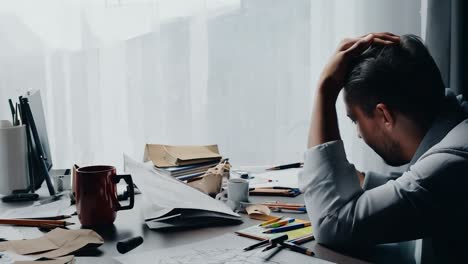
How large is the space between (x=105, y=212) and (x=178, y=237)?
0.59 feet

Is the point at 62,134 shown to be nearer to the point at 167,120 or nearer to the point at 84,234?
the point at 167,120

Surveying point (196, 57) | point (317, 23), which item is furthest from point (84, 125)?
point (317, 23)

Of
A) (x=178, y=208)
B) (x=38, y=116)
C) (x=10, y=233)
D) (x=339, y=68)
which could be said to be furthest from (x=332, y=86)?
(x=38, y=116)

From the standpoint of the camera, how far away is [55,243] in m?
0.93

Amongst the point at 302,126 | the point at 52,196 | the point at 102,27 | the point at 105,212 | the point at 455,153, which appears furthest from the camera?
the point at 302,126

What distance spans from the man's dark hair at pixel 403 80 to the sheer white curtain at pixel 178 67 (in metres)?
1.15

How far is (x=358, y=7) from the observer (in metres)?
2.18

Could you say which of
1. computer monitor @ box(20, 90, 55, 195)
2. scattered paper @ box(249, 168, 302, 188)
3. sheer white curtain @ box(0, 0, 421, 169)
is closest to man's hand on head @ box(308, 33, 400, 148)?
scattered paper @ box(249, 168, 302, 188)

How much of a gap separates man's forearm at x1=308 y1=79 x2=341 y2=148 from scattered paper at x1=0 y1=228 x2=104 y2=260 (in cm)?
48

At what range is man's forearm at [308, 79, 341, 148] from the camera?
1.05 metres

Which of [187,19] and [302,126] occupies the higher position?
[187,19]

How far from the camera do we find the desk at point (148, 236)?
88 cm

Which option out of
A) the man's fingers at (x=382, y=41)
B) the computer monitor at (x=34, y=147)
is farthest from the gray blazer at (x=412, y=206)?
the computer monitor at (x=34, y=147)

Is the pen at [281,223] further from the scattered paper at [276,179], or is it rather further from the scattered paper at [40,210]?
the scattered paper at [40,210]
